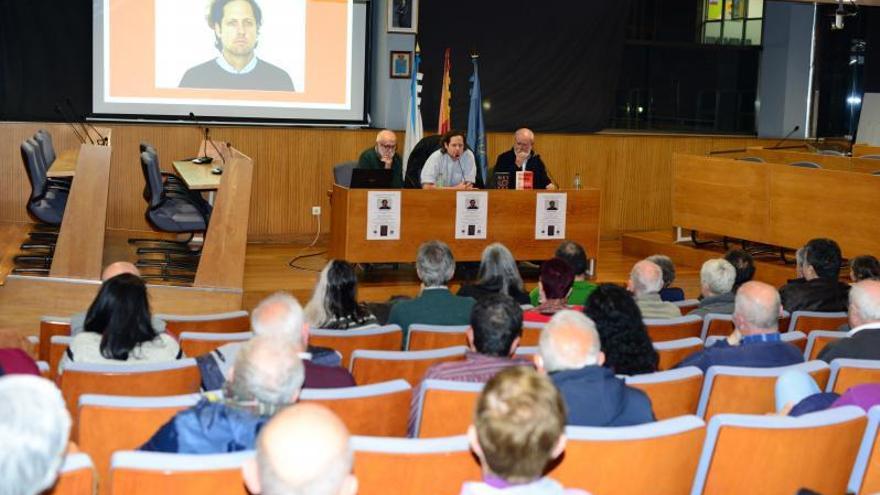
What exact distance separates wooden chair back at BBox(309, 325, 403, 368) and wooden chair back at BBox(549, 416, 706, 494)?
5.70ft

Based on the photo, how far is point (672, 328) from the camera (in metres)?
5.07

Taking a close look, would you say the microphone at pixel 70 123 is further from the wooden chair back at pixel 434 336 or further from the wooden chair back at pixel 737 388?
the wooden chair back at pixel 737 388

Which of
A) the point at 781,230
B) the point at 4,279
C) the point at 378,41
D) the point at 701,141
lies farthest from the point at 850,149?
the point at 4,279

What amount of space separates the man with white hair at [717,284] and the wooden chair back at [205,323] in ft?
7.53

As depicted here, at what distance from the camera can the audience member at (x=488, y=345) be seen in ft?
11.6

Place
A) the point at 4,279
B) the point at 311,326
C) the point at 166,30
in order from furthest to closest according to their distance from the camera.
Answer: the point at 166,30
the point at 4,279
the point at 311,326

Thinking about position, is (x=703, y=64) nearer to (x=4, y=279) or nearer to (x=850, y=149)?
(x=850, y=149)

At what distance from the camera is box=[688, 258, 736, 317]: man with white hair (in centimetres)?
562

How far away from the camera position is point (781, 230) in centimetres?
936

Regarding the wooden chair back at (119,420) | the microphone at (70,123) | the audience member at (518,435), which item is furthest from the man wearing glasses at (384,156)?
the audience member at (518,435)

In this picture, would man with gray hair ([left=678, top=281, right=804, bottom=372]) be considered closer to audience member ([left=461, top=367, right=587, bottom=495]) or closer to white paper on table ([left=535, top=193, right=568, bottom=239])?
audience member ([left=461, top=367, right=587, bottom=495])

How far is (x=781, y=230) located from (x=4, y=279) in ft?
20.3

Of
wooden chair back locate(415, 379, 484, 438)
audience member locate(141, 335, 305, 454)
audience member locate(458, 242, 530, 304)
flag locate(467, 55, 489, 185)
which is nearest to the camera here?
audience member locate(141, 335, 305, 454)

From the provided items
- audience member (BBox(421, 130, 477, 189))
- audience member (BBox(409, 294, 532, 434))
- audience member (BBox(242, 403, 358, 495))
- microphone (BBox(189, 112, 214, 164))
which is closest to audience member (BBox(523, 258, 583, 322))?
audience member (BBox(409, 294, 532, 434))
